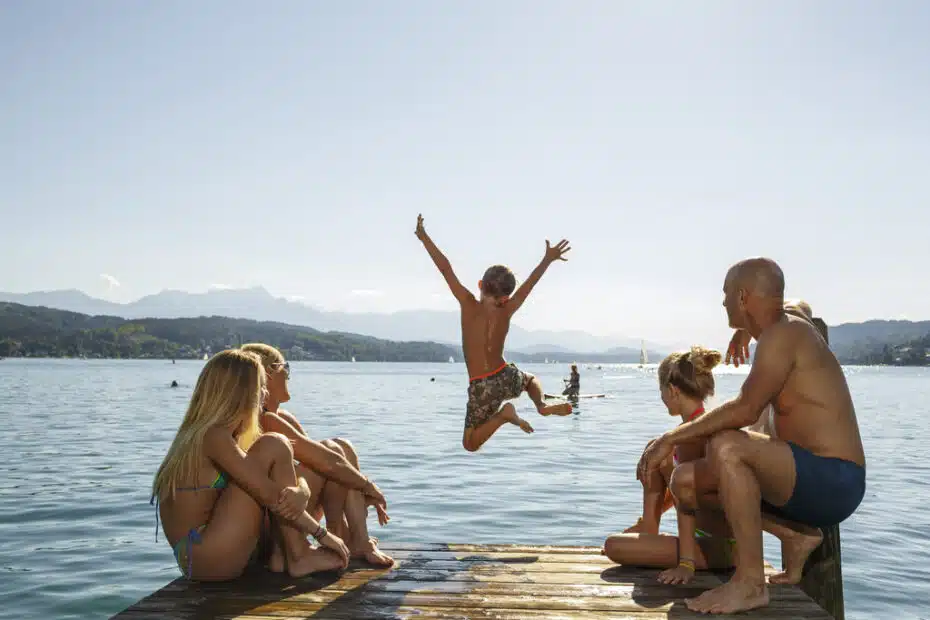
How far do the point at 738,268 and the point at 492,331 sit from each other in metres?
3.13

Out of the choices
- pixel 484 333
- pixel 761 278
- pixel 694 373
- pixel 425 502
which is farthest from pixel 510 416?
pixel 425 502

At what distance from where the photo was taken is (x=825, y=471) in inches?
201

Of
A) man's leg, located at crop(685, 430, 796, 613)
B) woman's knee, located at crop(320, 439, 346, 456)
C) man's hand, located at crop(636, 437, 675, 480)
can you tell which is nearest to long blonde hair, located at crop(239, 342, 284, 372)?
woman's knee, located at crop(320, 439, 346, 456)

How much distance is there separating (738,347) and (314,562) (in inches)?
142

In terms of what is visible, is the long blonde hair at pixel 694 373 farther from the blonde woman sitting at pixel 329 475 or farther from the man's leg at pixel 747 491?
the blonde woman sitting at pixel 329 475

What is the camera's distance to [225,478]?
5410mm

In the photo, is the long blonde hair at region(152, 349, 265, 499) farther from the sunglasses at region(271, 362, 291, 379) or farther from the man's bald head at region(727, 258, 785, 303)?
the man's bald head at region(727, 258, 785, 303)

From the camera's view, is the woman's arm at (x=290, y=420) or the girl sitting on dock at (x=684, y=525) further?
the woman's arm at (x=290, y=420)

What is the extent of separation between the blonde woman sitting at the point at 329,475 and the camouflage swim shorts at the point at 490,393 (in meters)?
1.84

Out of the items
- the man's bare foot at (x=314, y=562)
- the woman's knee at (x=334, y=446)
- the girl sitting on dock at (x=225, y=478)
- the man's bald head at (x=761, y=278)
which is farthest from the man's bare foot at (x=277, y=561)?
the man's bald head at (x=761, y=278)

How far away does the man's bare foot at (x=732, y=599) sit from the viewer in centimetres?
485

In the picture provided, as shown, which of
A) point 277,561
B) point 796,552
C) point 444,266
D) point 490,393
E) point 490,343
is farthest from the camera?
point 490,343

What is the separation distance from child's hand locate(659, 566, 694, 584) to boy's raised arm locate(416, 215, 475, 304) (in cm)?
330

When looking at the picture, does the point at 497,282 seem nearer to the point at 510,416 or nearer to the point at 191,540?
the point at 510,416
